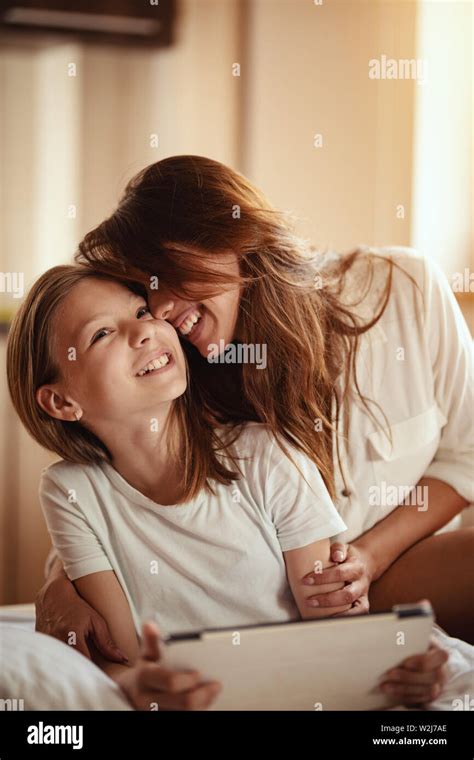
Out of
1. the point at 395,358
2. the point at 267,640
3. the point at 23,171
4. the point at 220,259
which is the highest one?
the point at 23,171

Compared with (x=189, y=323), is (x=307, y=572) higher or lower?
lower

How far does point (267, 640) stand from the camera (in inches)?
33.8

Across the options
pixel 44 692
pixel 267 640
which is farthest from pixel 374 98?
pixel 44 692

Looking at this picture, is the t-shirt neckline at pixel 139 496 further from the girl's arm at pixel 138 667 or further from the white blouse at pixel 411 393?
the white blouse at pixel 411 393

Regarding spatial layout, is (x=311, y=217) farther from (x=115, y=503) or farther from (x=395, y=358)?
(x=115, y=503)

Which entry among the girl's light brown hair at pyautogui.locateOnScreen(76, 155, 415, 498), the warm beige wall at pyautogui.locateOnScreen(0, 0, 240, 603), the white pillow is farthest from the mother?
the warm beige wall at pyautogui.locateOnScreen(0, 0, 240, 603)

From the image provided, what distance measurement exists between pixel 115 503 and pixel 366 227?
0.56 m

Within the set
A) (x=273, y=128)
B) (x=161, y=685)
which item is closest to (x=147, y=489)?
(x=161, y=685)

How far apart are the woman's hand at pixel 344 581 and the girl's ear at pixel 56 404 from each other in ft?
1.13

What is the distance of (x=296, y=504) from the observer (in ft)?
3.37

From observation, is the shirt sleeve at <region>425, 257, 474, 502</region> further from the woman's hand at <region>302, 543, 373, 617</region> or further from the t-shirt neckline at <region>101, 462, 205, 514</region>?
the t-shirt neckline at <region>101, 462, 205, 514</region>

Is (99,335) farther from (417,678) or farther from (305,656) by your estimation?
(417,678)

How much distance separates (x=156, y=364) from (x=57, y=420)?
0.51 ft

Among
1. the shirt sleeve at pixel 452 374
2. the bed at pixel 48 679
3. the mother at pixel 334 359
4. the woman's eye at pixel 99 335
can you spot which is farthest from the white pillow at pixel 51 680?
the shirt sleeve at pixel 452 374
